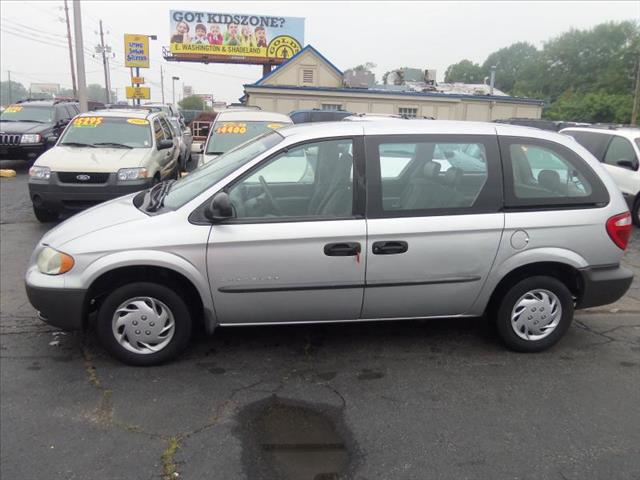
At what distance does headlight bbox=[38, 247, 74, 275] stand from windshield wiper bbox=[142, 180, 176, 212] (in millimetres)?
633

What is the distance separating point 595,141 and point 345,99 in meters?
21.0

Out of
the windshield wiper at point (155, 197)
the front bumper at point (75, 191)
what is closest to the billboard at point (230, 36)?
the front bumper at point (75, 191)

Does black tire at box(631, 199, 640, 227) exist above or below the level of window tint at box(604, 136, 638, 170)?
below

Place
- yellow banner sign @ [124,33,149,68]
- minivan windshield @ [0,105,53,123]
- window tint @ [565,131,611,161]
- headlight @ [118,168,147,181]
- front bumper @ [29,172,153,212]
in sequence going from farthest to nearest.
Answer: yellow banner sign @ [124,33,149,68], minivan windshield @ [0,105,53,123], window tint @ [565,131,611,161], headlight @ [118,168,147,181], front bumper @ [29,172,153,212]

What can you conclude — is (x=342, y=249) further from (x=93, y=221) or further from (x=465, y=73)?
(x=465, y=73)

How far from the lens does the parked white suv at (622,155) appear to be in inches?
352

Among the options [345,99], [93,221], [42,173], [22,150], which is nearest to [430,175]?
[93,221]

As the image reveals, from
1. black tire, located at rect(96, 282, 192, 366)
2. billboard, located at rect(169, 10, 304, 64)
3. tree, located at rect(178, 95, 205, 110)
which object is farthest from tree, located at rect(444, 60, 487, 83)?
black tire, located at rect(96, 282, 192, 366)

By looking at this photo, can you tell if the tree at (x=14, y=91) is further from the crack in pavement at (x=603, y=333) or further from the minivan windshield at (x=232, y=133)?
the crack in pavement at (x=603, y=333)

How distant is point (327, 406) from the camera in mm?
3328

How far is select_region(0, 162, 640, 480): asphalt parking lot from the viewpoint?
9.16 feet

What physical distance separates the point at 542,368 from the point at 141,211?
3.12 m

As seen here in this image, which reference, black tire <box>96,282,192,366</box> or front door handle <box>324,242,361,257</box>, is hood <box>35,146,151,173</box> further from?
front door handle <box>324,242,361,257</box>

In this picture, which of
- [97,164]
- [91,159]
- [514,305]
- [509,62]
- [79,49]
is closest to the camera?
[514,305]
